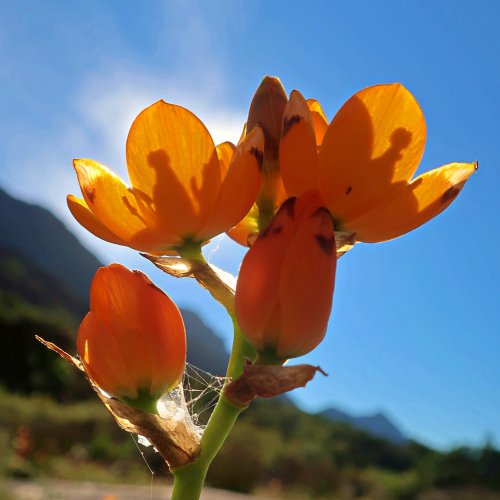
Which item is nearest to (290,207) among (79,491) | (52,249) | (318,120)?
(318,120)

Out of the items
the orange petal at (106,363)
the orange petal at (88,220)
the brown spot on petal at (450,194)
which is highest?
the brown spot on petal at (450,194)

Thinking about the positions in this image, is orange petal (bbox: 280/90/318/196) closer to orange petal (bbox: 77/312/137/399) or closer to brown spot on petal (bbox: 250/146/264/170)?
brown spot on petal (bbox: 250/146/264/170)

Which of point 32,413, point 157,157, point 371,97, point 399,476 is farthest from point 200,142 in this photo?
point 399,476

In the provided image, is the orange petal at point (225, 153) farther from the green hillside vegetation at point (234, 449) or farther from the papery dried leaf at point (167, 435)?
the green hillside vegetation at point (234, 449)

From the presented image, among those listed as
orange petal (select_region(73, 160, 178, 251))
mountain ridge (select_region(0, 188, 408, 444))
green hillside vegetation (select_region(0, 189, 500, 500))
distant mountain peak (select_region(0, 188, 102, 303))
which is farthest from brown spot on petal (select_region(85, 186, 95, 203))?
distant mountain peak (select_region(0, 188, 102, 303))

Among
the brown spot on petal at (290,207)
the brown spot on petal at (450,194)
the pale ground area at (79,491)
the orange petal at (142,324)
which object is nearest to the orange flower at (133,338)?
the orange petal at (142,324)

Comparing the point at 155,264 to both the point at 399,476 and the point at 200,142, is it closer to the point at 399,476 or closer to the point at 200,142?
the point at 200,142
